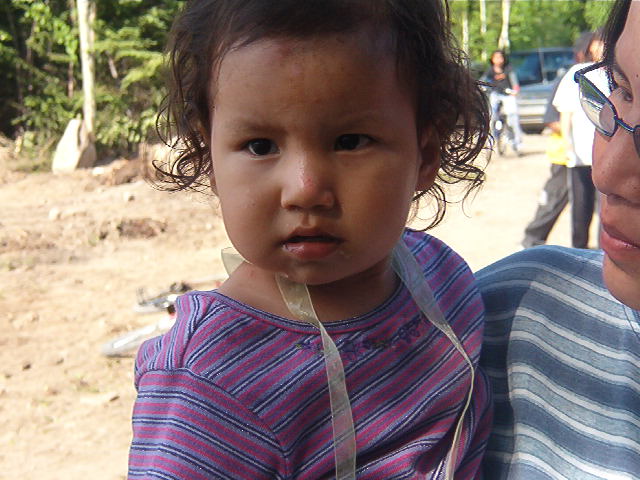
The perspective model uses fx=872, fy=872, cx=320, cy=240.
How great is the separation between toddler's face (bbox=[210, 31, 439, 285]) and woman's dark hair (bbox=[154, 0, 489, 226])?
0.04 meters

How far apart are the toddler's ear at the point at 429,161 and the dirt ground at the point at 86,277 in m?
0.76

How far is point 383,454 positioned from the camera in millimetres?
1586

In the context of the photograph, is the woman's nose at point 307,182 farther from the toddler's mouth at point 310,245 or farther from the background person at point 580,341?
the background person at point 580,341

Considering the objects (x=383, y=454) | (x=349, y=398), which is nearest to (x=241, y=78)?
(x=349, y=398)

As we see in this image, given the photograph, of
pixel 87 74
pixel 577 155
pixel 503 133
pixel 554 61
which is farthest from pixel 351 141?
pixel 554 61

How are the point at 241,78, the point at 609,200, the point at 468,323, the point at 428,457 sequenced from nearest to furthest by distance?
the point at 609,200 → the point at 241,78 → the point at 428,457 → the point at 468,323

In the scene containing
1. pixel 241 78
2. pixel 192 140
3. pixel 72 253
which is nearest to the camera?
pixel 241 78

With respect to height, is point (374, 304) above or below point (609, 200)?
below

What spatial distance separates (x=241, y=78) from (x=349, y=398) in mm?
598

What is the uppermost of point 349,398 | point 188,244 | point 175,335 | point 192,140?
point 192,140

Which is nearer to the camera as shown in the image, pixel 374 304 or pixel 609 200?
pixel 609 200

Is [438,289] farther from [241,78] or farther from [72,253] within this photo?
[72,253]

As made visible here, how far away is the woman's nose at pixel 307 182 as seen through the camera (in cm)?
145

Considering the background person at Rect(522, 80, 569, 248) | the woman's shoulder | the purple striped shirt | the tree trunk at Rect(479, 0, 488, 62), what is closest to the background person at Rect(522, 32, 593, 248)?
the background person at Rect(522, 80, 569, 248)
